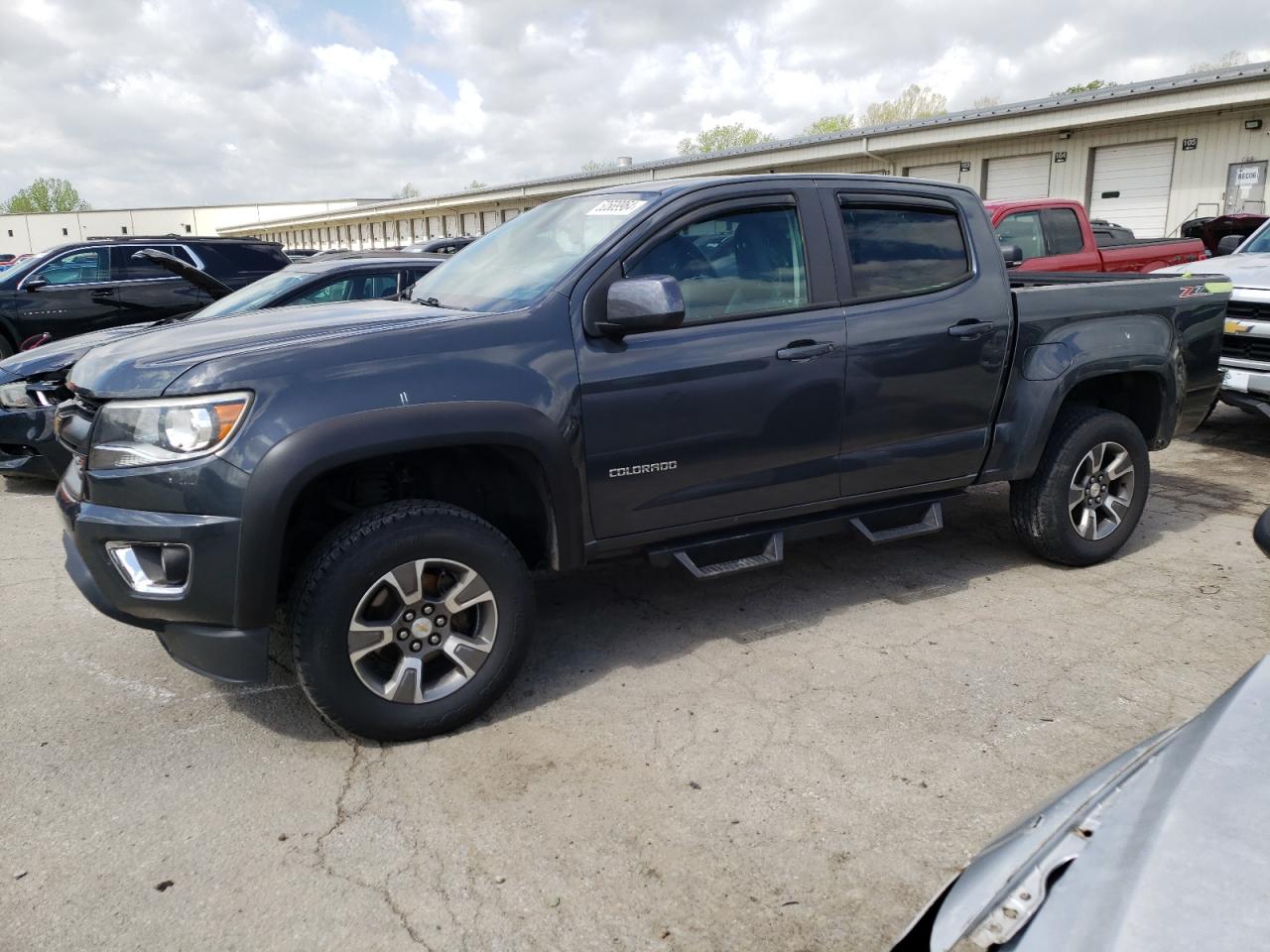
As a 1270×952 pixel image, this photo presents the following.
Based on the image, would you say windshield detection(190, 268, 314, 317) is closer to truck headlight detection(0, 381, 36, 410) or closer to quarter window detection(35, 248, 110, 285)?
truck headlight detection(0, 381, 36, 410)

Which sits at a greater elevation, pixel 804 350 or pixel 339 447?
pixel 804 350

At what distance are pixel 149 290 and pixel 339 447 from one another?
8925mm

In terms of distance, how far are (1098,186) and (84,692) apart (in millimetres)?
20391

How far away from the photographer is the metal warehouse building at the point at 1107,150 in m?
16.7

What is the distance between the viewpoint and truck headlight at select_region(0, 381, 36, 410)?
20.8 feet

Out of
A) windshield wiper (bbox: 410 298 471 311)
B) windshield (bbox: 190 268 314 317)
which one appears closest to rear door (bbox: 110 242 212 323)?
windshield (bbox: 190 268 314 317)

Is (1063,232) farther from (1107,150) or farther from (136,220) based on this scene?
(136,220)

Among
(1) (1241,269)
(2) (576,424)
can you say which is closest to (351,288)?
(2) (576,424)

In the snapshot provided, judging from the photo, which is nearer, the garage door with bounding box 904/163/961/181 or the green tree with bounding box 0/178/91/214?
the garage door with bounding box 904/163/961/181

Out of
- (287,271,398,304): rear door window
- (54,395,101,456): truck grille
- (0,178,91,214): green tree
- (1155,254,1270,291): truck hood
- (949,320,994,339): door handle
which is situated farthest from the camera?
(0,178,91,214): green tree

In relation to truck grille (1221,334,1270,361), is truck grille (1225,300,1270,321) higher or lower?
higher

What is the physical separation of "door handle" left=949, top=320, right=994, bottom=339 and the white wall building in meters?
80.9

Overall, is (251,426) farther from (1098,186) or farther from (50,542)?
(1098,186)

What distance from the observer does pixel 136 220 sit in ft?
281
